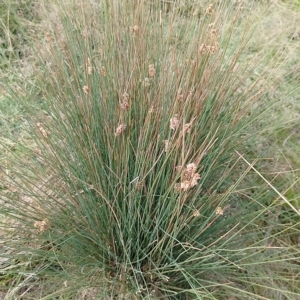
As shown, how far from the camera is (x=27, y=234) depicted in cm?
147

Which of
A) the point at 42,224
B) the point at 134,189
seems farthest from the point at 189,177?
the point at 42,224

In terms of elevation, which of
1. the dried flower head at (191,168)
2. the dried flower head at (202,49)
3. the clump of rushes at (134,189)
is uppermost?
the dried flower head at (202,49)

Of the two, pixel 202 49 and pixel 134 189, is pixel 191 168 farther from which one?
pixel 202 49

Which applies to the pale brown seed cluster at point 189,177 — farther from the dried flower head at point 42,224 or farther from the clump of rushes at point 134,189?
the dried flower head at point 42,224

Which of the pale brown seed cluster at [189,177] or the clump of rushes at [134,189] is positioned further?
the clump of rushes at [134,189]

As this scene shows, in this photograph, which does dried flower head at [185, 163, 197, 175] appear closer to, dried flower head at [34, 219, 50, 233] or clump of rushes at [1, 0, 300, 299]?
clump of rushes at [1, 0, 300, 299]

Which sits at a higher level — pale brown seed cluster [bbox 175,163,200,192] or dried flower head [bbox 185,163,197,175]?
dried flower head [bbox 185,163,197,175]

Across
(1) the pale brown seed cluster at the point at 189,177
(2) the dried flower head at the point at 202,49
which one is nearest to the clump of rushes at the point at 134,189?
(2) the dried flower head at the point at 202,49

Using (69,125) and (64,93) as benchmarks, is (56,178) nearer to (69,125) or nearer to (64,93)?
(69,125)

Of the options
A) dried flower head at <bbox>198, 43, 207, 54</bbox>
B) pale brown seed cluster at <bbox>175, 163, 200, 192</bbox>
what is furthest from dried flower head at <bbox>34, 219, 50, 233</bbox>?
dried flower head at <bbox>198, 43, 207, 54</bbox>

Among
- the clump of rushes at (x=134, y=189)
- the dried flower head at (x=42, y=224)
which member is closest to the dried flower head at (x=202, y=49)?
the clump of rushes at (x=134, y=189)

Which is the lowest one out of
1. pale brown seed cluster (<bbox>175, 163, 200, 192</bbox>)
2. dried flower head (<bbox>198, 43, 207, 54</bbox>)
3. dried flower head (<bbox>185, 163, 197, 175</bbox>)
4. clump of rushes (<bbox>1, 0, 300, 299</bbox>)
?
clump of rushes (<bbox>1, 0, 300, 299</bbox>)

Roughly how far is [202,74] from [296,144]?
2.93 ft

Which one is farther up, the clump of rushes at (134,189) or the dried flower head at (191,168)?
the dried flower head at (191,168)
